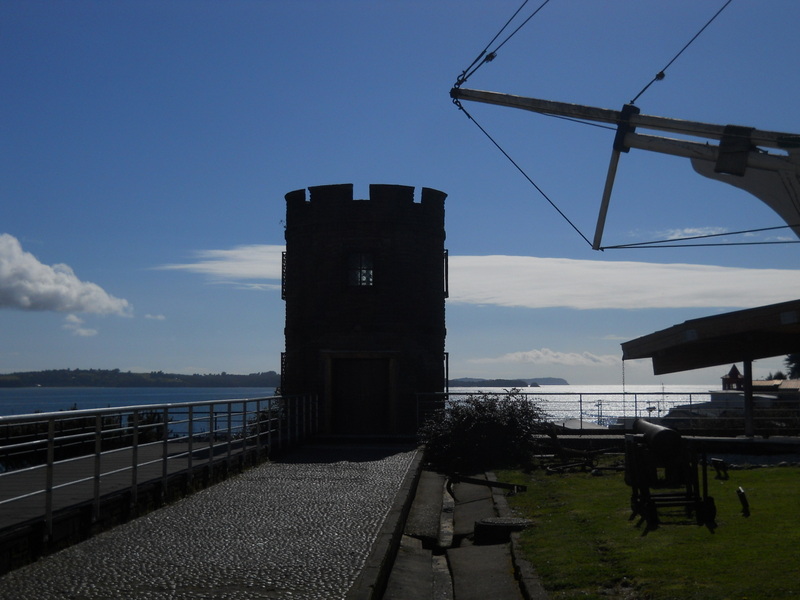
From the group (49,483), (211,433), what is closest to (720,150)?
(211,433)

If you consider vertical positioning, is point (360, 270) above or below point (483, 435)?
above

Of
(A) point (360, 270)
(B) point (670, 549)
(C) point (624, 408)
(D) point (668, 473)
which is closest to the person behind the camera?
(B) point (670, 549)

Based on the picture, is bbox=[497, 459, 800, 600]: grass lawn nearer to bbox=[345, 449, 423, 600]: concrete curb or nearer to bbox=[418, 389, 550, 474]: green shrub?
bbox=[345, 449, 423, 600]: concrete curb

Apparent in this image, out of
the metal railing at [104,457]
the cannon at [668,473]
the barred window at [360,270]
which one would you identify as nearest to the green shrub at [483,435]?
the metal railing at [104,457]

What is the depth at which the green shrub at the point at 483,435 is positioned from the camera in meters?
20.0

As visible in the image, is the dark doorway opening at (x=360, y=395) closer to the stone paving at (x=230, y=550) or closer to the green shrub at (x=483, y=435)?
the green shrub at (x=483, y=435)

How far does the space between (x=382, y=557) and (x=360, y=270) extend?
57.8ft

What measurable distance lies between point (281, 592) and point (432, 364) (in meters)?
18.9

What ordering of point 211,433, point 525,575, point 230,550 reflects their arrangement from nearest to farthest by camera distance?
1. point 230,550
2. point 525,575
3. point 211,433

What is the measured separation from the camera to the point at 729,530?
948 centimetres

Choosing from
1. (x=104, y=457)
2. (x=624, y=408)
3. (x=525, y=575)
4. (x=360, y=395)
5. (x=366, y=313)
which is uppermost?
(x=366, y=313)

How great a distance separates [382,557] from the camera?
796 centimetres

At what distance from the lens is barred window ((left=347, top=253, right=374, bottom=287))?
25203 mm

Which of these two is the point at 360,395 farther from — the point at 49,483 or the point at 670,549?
the point at 49,483
